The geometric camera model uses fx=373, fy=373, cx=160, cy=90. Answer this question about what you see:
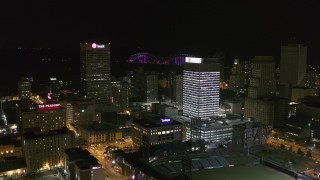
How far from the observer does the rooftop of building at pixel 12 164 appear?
1066 inches

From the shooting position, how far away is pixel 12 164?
2781 centimetres

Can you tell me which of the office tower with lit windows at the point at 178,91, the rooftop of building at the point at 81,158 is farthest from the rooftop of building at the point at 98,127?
the office tower with lit windows at the point at 178,91

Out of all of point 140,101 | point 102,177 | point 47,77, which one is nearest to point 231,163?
point 102,177

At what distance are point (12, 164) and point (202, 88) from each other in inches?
922

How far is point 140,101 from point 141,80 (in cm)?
545

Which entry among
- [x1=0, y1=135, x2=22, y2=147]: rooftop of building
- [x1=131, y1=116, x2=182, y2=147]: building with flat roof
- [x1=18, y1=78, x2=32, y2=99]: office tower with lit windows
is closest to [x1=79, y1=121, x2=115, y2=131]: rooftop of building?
[x1=131, y1=116, x2=182, y2=147]: building with flat roof

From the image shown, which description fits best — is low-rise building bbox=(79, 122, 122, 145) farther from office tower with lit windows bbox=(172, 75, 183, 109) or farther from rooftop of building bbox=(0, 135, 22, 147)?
office tower with lit windows bbox=(172, 75, 183, 109)

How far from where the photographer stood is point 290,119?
40.1m

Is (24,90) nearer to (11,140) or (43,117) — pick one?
(43,117)

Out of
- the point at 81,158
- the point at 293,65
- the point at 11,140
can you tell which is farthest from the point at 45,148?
the point at 293,65

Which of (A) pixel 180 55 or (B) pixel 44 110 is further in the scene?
(A) pixel 180 55

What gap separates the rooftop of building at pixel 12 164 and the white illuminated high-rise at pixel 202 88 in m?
21.3

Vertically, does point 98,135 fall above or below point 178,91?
below

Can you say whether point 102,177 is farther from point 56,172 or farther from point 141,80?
point 141,80
